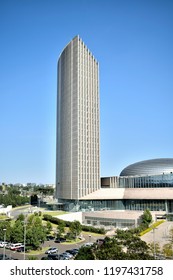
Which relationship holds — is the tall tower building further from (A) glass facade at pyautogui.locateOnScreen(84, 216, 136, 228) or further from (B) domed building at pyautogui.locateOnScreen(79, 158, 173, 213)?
(A) glass facade at pyautogui.locateOnScreen(84, 216, 136, 228)

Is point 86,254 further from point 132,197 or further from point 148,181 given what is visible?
point 148,181

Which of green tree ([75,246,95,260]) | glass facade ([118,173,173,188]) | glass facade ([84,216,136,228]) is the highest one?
glass facade ([118,173,173,188])

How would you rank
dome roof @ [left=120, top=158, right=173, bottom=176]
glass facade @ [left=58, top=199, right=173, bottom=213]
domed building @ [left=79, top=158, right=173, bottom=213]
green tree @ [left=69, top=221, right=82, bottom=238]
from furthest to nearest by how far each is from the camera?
1. dome roof @ [left=120, top=158, right=173, bottom=176]
2. glass facade @ [left=58, top=199, right=173, bottom=213]
3. domed building @ [left=79, top=158, right=173, bottom=213]
4. green tree @ [left=69, top=221, right=82, bottom=238]

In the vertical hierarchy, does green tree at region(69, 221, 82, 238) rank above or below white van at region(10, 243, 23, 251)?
above

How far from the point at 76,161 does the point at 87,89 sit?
597 inches

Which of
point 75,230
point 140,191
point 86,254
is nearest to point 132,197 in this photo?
point 140,191

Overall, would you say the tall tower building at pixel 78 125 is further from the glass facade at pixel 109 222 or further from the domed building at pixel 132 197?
the glass facade at pixel 109 222

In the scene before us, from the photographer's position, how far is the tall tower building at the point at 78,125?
53.2 m

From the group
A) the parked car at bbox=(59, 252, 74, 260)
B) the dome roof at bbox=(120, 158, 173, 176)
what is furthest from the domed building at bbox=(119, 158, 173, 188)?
the parked car at bbox=(59, 252, 74, 260)

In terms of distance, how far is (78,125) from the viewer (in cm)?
5406

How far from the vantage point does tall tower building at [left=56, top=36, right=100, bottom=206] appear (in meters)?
53.2

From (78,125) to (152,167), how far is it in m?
16.6

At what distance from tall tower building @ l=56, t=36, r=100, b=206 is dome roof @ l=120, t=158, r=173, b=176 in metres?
7.66
